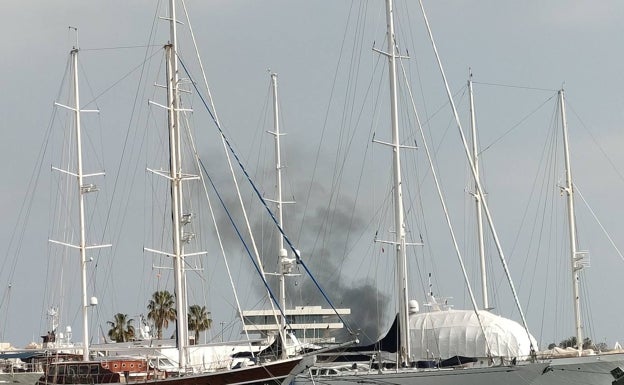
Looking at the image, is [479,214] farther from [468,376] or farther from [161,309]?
[161,309]

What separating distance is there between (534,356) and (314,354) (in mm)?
10297

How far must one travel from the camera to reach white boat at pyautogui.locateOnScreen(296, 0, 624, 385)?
5841 cm

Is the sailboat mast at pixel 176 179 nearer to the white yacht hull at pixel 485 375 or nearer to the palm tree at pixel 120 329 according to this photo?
the white yacht hull at pixel 485 375

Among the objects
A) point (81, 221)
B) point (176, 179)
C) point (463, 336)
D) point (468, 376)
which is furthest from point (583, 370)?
point (81, 221)

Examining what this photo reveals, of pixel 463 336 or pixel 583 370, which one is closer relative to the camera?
pixel 583 370

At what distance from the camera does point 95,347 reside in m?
66.9

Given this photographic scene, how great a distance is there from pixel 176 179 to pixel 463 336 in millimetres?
18150

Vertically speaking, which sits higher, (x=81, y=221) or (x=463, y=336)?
(x=81, y=221)

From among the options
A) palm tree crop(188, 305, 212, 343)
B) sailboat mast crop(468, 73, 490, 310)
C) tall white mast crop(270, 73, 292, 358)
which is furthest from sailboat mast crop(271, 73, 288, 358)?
palm tree crop(188, 305, 212, 343)

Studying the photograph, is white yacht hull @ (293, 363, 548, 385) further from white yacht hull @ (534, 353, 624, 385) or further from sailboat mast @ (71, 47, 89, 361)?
sailboat mast @ (71, 47, 89, 361)

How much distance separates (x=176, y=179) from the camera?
62688 mm

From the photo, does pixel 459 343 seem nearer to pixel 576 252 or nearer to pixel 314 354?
pixel 576 252

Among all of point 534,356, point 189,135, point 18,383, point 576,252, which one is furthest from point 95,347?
point 576,252

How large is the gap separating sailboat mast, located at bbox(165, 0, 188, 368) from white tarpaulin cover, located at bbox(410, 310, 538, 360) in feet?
46.9
